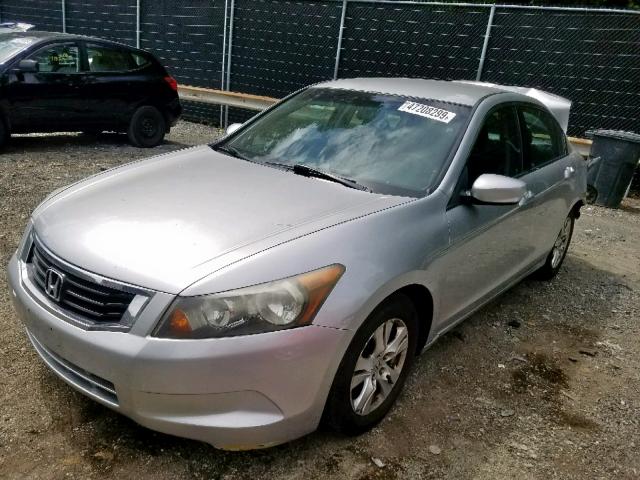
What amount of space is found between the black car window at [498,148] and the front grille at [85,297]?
1914mm

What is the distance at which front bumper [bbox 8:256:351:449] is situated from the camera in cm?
205

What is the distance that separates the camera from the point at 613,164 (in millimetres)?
7574

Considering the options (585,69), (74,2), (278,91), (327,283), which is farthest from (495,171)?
(74,2)

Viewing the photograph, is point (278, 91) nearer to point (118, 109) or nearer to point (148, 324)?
point (118, 109)

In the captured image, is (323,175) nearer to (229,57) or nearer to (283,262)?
(283,262)

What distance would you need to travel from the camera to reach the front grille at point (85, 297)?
215cm

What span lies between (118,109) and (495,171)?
666 centimetres

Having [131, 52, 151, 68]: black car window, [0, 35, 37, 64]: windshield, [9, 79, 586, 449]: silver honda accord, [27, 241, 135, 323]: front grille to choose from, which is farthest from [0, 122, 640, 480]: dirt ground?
[131, 52, 151, 68]: black car window

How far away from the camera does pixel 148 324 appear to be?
2076 mm

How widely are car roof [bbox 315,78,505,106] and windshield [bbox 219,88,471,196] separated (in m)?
0.08

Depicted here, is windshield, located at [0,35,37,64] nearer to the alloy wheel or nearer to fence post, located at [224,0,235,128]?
fence post, located at [224,0,235,128]

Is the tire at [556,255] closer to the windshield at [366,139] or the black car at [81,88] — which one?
the windshield at [366,139]

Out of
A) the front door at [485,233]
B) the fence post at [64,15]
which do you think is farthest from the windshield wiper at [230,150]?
the fence post at [64,15]

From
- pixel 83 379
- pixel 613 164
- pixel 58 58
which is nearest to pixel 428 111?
pixel 83 379
